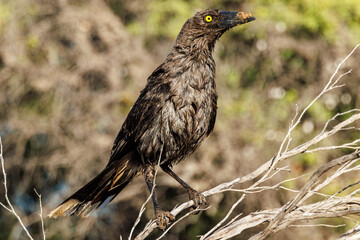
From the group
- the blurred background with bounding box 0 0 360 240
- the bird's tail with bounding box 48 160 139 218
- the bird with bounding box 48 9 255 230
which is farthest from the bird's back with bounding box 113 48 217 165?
the blurred background with bounding box 0 0 360 240

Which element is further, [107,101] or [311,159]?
[311,159]

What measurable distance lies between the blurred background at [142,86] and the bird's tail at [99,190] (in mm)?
4181

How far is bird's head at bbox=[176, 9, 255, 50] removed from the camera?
13.9 ft

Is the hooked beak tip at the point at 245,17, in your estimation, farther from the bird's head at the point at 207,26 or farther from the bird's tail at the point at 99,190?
the bird's tail at the point at 99,190

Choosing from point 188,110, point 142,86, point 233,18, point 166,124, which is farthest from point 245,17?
point 142,86

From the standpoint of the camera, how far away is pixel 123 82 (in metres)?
8.73

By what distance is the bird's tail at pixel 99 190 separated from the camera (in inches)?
148

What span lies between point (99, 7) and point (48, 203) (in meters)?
3.46

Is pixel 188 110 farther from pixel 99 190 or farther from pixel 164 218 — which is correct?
pixel 99 190

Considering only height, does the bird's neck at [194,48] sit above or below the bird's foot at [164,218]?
above

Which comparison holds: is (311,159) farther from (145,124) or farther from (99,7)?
(145,124)

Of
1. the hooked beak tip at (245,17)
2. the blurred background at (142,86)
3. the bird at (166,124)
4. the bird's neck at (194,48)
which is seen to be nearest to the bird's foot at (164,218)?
the bird at (166,124)

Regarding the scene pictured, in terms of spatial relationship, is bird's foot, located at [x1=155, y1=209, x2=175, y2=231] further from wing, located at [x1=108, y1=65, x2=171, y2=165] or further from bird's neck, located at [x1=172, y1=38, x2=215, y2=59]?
bird's neck, located at [x1=172, y1=38, x2=215, y2=59]

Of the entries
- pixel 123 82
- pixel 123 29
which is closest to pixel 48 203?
pixel 123 82
